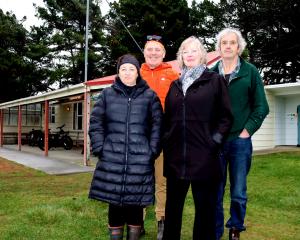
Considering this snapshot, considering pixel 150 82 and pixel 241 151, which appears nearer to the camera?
pixel 241 151

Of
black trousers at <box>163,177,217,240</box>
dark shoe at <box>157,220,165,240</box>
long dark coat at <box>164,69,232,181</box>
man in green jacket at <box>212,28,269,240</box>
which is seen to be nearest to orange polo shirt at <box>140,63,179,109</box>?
man in green jacket at <box>212,28,269,240</box>

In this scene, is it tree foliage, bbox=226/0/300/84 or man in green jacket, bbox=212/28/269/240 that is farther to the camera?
tree foliage, bbox=226/0/300/84

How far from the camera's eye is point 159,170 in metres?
4.27

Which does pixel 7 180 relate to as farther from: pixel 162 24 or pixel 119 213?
pixel 162 24

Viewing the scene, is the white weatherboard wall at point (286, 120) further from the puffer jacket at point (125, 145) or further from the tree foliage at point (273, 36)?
the puffer jacket at point (125, 145)

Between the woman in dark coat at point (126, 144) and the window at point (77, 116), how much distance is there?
19.8 meters

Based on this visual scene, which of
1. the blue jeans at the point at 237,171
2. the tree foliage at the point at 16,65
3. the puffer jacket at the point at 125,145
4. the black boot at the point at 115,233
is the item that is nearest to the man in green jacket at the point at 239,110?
the blue jeans at the point at 237,171

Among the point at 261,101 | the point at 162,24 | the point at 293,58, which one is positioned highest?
the point at 162,24

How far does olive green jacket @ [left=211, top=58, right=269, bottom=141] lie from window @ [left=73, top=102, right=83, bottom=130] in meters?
19.7

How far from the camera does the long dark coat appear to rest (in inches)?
126

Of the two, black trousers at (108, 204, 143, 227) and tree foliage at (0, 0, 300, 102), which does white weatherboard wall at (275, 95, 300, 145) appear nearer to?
tree foliage at (0, 0, 300, 102)

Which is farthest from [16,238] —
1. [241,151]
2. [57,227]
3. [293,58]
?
[293,58]

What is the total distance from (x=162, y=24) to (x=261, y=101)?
26.8 metres

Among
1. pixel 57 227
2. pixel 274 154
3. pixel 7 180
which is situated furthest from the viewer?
pixel 274 154
